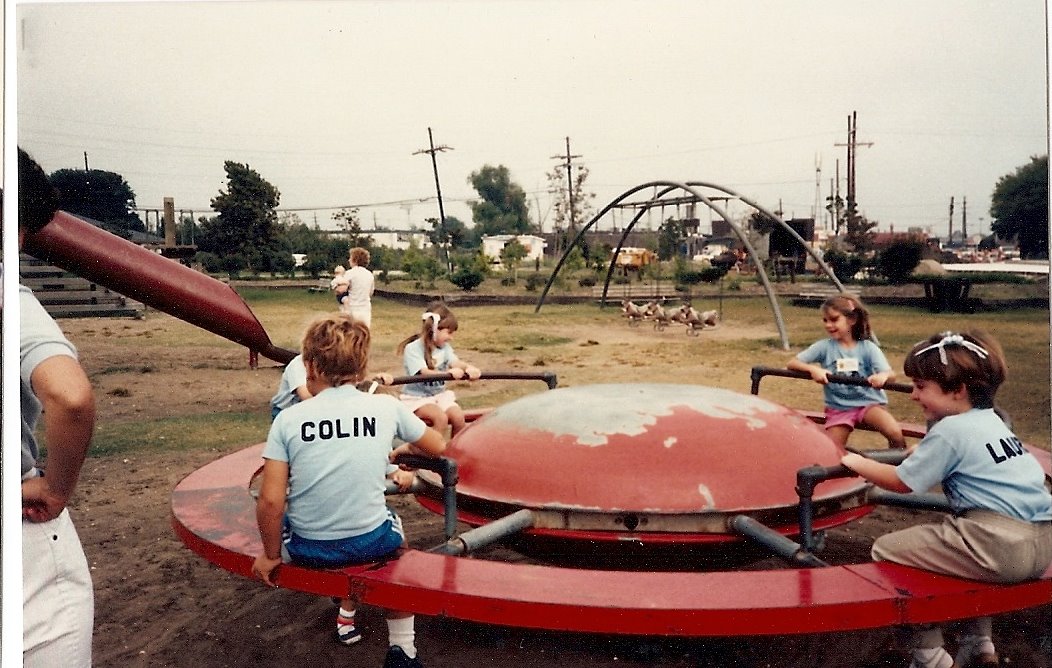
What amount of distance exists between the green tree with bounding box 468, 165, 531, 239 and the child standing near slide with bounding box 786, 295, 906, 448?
2547 millimetres

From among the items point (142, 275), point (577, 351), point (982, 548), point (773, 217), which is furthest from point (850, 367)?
point (773, 217)

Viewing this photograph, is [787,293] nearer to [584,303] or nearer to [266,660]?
[584,303]

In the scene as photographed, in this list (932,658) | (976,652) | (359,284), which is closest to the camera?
(932,658)

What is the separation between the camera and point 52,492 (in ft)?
5.65

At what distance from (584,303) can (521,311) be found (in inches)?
86.8

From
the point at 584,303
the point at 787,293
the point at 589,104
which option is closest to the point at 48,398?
the point at 589,104

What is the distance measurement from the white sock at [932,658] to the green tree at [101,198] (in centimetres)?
363

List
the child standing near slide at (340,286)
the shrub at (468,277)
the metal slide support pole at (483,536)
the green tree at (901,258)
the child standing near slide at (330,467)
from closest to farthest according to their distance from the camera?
the child standing near slide at (330,467) → the metal slide support pole at (483,536) → the child standing near slide at (340,286) → the green tree at (901,258) → the shrub at (468,277)

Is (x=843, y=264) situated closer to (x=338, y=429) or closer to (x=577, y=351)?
(x=577, y=351)

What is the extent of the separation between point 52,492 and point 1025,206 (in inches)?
136

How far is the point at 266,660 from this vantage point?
2.64 metres

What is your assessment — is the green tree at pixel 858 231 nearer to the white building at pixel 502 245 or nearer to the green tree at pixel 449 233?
the white building at pixel 502 245

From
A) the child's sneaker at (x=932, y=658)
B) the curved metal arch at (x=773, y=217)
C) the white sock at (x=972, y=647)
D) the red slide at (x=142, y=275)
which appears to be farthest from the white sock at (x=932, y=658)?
the curved metal arch at (x=773, y=217)

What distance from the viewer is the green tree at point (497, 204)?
5621 mm
